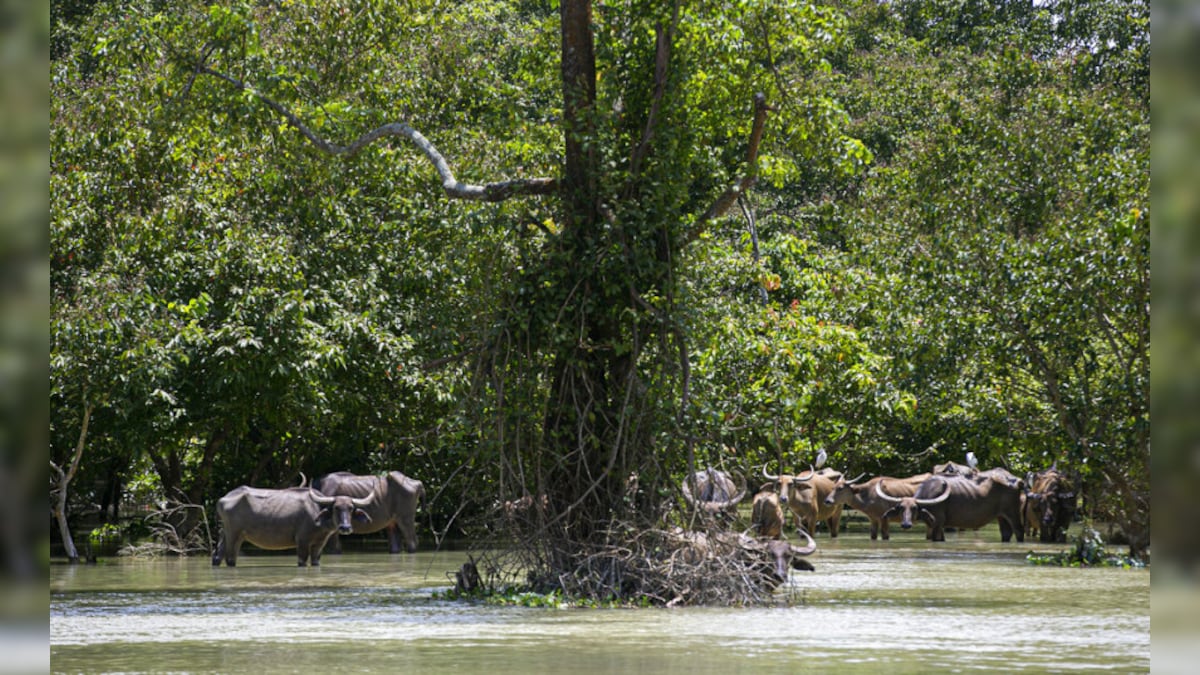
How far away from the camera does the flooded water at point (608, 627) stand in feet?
28.3

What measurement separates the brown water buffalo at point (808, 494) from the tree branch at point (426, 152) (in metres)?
8.95

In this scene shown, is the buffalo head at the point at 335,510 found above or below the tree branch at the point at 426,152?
below

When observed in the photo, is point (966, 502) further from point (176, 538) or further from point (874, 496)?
point (176, 538)

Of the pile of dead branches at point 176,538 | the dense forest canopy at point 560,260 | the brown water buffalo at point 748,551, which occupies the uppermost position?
the dense forest canopy at point 560,260

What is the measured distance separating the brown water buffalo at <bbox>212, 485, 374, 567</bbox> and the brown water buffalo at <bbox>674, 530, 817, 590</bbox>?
7822 millimetres

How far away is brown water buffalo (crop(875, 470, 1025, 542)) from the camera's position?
977 inches

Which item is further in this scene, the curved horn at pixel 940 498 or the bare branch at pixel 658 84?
the curved horn at pixel 940 498

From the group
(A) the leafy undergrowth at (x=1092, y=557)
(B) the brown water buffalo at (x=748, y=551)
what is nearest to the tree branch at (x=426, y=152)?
(B) the brown water buffalo at (x=748, y=551)

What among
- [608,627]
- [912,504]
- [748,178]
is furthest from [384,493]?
[608,627]

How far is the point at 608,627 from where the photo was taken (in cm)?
1101

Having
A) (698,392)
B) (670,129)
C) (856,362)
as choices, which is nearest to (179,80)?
(670,129)

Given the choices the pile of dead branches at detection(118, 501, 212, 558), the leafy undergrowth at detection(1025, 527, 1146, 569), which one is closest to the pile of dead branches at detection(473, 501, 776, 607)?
Answer: the leafy undergrowth at detection(1025, 527, 1146, 569)

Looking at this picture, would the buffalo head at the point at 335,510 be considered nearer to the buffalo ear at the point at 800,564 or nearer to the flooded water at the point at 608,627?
the flooded water at the point at 608,627

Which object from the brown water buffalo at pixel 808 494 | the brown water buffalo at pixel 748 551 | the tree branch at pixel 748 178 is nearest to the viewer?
the brown water buffalo at pixel 748 551
